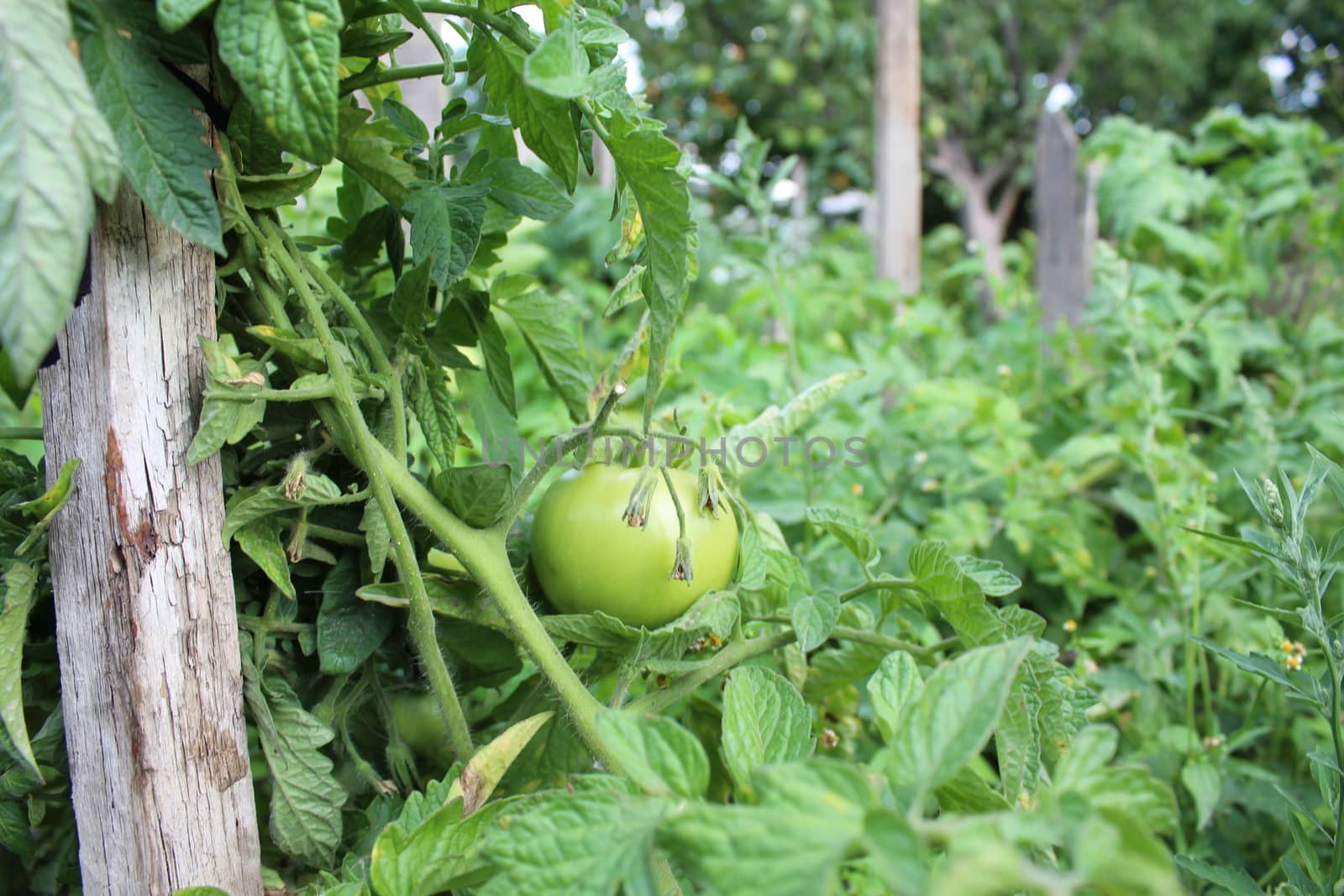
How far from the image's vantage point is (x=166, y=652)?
601 mm

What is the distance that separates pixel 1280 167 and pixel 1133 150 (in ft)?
1.06

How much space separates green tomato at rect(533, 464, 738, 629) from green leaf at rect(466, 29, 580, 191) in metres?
0.24

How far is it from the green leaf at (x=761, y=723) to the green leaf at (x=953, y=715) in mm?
146

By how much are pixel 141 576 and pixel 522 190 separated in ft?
1.30

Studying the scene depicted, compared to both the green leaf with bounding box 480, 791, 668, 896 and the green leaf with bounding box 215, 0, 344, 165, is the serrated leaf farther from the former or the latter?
the green leaf with bounding box 480, 791, 668, 896

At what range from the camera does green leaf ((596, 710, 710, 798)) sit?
17.9 inches

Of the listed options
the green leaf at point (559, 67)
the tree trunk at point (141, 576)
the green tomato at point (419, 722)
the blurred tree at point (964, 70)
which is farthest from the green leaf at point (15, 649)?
the blurred tree at point (964, 70)

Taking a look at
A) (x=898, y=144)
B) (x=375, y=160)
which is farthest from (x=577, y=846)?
(x=898, y=144)

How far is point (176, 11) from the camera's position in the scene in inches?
17.7

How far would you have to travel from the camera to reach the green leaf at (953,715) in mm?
404

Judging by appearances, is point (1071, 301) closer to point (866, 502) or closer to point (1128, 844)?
point (866, 502)

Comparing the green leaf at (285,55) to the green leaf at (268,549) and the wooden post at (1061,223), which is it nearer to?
the green leaf at (268,549)

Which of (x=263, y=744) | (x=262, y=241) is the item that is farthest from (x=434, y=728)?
(x=262, y=241)

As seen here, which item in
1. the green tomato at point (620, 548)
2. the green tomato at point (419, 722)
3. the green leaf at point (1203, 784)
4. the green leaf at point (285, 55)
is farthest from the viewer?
the green leaf at point (1203, 784)
